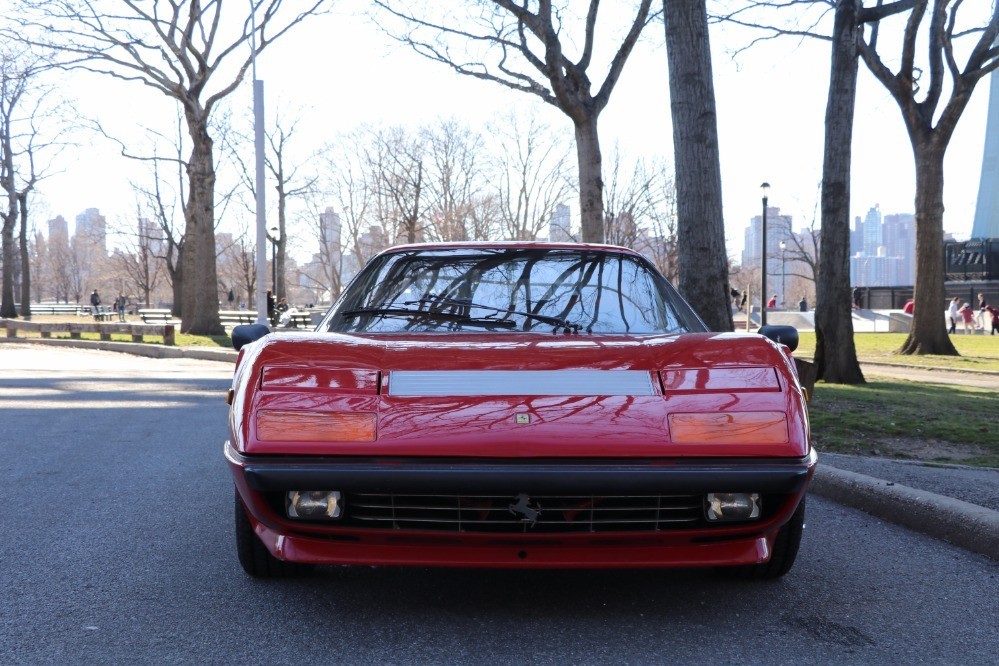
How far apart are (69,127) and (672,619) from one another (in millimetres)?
29042

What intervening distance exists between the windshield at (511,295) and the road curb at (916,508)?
1470 millimetres

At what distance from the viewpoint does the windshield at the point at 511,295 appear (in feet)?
12.8

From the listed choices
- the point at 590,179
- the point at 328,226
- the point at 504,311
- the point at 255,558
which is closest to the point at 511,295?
the point at 504,311

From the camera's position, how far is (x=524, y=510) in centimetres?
281

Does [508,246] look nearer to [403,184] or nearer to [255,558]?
[255,558]

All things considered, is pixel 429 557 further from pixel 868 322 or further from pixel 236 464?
pixel 868 322

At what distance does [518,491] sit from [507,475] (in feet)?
0.19

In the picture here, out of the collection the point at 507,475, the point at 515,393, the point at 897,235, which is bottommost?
the point at 507,475

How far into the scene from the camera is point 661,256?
175 ft

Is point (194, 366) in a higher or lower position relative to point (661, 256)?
lower

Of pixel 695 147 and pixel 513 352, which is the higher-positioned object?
pixel 695 147

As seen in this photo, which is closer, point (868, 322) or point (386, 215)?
point (868, 322)

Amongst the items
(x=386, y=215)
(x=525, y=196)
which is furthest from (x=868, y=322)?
(x=386, y=215)

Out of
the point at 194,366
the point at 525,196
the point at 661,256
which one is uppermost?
the point at 525,196
